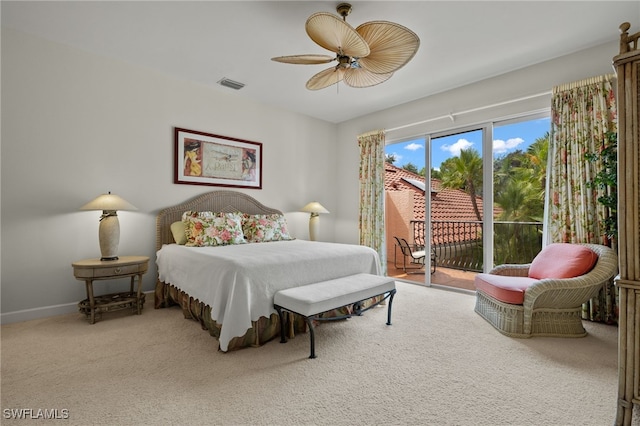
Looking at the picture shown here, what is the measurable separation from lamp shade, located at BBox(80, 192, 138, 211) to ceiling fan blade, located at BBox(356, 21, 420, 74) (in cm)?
280

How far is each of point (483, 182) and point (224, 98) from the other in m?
3.85

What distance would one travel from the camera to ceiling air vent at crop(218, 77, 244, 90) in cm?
404

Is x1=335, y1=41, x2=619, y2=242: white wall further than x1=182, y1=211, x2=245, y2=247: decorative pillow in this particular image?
No

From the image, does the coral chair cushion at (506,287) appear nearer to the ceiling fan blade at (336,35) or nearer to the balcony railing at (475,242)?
the balcony railing at (475,242)

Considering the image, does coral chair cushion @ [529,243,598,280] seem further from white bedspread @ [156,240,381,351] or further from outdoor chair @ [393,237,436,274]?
outdoor chair @ [393,237,436,274]

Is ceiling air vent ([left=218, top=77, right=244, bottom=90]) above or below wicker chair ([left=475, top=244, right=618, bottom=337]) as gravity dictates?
above

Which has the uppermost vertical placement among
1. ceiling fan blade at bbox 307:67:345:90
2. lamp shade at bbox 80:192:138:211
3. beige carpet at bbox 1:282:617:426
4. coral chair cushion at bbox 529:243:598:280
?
ceiling fan blade at bbox 307:67:345:90

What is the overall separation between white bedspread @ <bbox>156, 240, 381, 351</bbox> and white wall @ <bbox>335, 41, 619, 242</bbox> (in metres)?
2.37

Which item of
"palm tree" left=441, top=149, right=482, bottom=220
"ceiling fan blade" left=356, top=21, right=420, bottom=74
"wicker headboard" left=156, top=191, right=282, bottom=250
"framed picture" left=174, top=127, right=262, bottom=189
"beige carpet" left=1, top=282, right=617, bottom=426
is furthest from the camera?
"palm tree" left=441, top=149, right=482, bottom=220

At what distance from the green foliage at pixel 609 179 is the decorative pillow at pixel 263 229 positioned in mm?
3512

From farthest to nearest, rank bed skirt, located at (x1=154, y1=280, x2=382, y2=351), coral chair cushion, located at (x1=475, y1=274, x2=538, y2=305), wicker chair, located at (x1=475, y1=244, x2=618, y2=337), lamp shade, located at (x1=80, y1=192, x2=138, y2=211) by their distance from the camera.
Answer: lamp shade, located at (x1=80, y1=192, x2=138, y2=211) → coral chair cushion, located at (x1=475, y1=274, x2=538, y2=305) → wicker chair, located at (x1=475, y1=244, x2=618, y2=337) → bed skirt, located at (x1=154, y1=280, x2=382, y2=351)

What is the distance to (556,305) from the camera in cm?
263

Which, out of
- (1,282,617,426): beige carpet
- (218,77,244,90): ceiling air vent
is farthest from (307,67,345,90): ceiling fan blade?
(1,282,617,426): beige carpet

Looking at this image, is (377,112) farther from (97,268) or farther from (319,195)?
(97,268)
